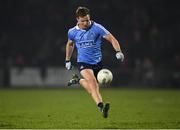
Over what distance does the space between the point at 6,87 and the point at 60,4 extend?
6058mm

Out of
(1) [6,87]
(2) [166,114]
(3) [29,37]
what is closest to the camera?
(2) [166,114]

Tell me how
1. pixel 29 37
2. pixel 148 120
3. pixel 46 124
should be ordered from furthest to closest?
pixel 29 37 < pixel 148 120 < pixel 46 124

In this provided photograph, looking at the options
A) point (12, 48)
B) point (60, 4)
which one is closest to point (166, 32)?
point (60, 4)

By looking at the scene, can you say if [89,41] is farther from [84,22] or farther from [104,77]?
[104,77]

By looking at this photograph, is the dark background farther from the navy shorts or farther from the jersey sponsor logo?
the jersey sponsor logo

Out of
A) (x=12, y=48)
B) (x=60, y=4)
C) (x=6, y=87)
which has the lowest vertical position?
(x=6, y=87)

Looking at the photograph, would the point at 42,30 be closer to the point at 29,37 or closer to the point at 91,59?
the point at 29,37

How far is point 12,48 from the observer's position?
3152cm

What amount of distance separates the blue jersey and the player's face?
0.12m

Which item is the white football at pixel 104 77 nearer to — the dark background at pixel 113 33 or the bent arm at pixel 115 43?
the bent arm at pixel 115 43

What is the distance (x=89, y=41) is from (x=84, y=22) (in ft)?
1.50

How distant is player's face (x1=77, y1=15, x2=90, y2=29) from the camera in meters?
12.3

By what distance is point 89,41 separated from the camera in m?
12.6

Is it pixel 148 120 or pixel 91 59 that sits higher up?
pixel 91 59
